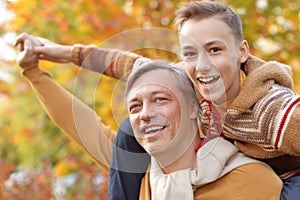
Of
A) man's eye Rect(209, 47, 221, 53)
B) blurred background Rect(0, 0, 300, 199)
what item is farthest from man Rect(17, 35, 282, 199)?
blurred background Rect(0, 0, 300, 199)

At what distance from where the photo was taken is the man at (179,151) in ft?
6.62

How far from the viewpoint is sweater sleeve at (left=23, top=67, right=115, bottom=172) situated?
2.39 meters

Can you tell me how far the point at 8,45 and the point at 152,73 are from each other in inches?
134

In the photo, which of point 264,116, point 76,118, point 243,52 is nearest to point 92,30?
point 76,118

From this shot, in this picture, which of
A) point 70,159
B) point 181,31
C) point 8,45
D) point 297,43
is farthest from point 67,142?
point 181,31

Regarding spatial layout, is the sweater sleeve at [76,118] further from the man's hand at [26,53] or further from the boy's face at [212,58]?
the boy's face at [212,58]

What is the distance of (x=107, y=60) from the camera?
2504 mm

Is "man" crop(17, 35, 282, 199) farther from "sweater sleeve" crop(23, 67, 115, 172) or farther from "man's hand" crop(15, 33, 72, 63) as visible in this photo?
"man's hand" crop(15, 33, 72, 63)

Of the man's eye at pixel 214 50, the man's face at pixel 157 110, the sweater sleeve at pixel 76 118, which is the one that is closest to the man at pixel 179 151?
the man's face at pixel 157 110

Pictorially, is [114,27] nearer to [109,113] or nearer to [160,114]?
[109,113]

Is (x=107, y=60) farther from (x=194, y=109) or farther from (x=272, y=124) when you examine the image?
(x=272, y=124)

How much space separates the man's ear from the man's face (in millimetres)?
17

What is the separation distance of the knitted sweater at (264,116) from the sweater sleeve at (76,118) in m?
0.44

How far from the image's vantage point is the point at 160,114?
2.05 m
